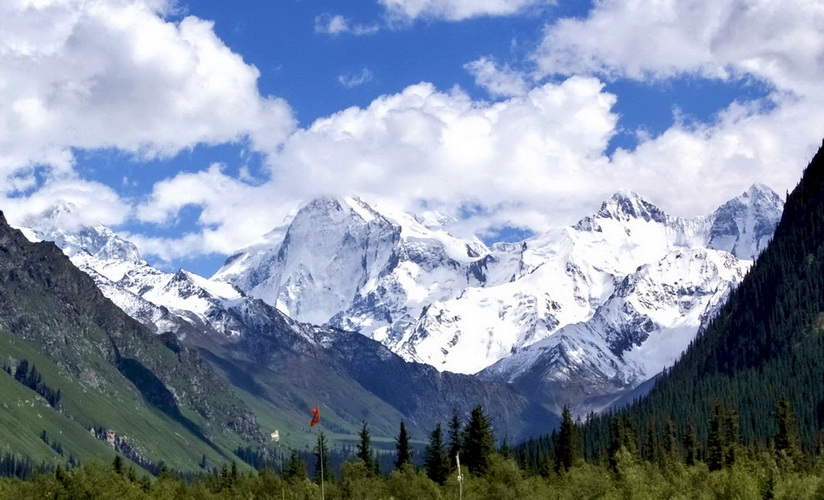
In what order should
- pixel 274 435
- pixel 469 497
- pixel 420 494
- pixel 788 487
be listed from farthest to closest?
pixel 420 494, pixel 469 497, pixel 274 435, pixel 788 487

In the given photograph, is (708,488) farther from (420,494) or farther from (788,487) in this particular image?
(420,494)

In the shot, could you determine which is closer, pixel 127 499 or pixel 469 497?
pixel 469 497

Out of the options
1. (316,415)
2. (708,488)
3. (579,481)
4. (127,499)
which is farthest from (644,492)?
(127,499)

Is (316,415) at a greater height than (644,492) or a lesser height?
greater

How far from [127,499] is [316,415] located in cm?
5490

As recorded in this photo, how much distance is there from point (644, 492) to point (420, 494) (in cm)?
4661

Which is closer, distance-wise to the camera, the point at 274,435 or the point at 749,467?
the point at 274,435

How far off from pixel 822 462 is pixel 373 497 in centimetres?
7006

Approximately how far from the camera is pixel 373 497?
19725 centimetres

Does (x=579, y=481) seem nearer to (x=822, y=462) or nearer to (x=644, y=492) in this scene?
(x=644, y=492)

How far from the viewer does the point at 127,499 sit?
199125 mm

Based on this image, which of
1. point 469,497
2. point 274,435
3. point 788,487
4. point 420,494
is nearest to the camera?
point 788,487

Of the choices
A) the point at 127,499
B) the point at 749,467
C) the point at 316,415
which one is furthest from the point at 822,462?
the point at 127,499

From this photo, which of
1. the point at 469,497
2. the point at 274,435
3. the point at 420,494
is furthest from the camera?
the point at 420,494
